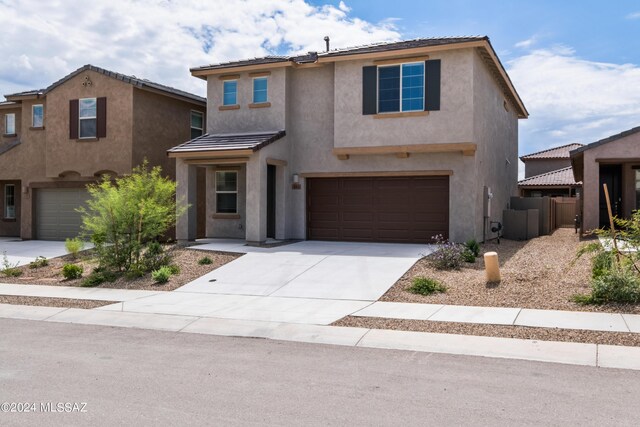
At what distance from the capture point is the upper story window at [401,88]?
18031 millimetres

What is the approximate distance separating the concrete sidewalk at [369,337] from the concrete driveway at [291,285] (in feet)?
1.54

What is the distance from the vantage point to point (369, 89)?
18.5 meters

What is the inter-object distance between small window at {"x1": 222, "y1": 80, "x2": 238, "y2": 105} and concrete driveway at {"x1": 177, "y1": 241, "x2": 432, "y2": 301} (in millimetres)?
6044

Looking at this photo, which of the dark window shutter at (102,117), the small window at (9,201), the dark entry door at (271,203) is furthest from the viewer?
the small window at (9,201)

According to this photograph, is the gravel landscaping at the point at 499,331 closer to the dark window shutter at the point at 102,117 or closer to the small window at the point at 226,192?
the small window at the point at 226,192

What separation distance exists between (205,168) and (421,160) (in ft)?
28.9

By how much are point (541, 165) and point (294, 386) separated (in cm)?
4081

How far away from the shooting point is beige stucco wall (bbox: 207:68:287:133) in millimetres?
20000

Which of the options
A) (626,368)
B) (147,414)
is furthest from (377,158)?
(147,414)

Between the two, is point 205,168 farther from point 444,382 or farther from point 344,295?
point 444,382

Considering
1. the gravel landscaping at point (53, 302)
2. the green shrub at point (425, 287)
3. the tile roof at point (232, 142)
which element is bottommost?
the gravel landscaping at point (53, 302)

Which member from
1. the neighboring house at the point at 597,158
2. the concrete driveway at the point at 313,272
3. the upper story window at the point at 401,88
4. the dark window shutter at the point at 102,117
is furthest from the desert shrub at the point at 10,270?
the neighboring house at the point at 597,158

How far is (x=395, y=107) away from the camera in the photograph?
60.1ft

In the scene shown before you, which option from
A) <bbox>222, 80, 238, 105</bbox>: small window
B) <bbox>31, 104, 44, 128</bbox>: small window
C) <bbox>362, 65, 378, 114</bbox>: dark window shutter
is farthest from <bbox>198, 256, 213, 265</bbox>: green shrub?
<bbox>31, 104, 44, 128</bbox>: small window
